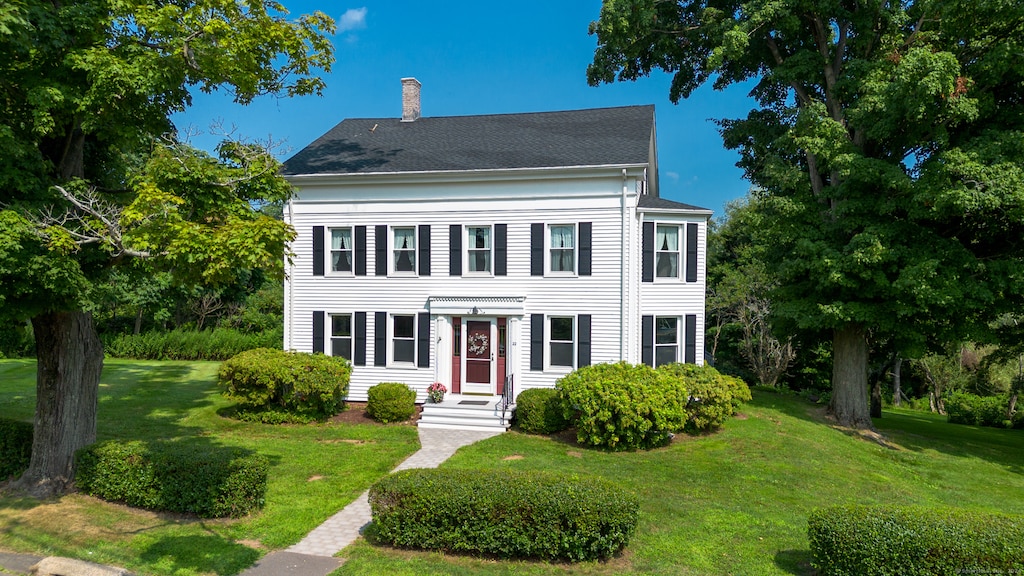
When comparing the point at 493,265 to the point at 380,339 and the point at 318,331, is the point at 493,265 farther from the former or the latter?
the point at 318,331

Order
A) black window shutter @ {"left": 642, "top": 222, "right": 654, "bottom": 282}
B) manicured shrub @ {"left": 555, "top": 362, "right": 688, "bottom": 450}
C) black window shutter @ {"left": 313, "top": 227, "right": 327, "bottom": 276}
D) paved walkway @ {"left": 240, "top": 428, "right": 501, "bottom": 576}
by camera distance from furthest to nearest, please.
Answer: black window shutter @ {"left": 313, "top": 227, "right": 327, "bottom": 276} → black window shutter @ {"left": 642, "top": 222, "right": 654, "bottom": 282} → manicured shrub @ {"left": 555, "top": 362, "right": 688, "bottom": 450} → paved walkway @ {"left": 240, "top": 428, "right": 501, "bottom": 576}

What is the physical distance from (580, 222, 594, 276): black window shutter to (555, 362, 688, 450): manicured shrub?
3833 millimetres

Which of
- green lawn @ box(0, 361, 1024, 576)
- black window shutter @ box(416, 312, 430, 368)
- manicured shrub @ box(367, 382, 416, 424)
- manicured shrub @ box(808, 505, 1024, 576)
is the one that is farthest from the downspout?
manicured shrub @ box(808, 505, 1024, 576)

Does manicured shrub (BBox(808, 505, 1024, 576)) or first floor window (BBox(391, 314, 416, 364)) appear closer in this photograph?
manicured shrub (BBox(808, 505, 1024, 576))

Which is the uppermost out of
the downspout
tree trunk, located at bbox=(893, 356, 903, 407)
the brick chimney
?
the brick chimney

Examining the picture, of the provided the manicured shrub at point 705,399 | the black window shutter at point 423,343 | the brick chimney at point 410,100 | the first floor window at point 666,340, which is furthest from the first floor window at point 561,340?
the brick chimney at point 410,100

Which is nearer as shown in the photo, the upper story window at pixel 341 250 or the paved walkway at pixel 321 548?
the paved walkway at pixel 321 548

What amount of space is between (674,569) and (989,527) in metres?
3.51

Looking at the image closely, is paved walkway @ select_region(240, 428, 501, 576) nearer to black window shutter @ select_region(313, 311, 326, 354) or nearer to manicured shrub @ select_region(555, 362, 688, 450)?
manicured shrub @ select_region(555, 362, 688, 450)

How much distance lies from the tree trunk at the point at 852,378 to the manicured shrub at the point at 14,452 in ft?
62.5

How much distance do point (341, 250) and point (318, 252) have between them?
28.3 inches

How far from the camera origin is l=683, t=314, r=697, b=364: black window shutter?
16.6m

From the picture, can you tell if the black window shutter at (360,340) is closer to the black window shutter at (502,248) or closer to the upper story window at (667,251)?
the black window shutter at (502,248)

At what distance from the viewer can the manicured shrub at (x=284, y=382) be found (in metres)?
15.0
